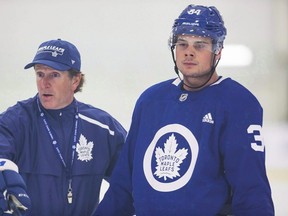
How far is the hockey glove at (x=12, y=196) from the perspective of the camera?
2.16 meters

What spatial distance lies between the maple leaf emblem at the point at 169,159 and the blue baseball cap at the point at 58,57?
0.58m

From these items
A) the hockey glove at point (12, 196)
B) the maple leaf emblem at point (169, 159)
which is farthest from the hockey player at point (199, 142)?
the hockey glove at point (12, 196)

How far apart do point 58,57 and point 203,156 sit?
74 cm

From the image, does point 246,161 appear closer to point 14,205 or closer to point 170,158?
point 170,158

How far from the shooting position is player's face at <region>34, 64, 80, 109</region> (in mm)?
2576

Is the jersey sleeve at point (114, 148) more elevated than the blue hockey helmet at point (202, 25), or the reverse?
the blue hockey helmet at point (202, 25)

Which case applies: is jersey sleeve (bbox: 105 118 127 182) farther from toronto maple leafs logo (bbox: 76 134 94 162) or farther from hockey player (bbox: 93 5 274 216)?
hockey player (bbox: 93 5 274 216)

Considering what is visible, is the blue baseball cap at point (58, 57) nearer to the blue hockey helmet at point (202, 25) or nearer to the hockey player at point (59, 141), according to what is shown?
the hockey player at point (59, 141)

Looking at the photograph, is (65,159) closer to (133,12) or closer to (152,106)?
(152,106)

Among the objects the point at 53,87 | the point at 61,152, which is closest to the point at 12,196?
the point at 61,152

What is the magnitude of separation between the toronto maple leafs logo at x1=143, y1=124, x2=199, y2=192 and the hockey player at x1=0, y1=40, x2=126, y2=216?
16.4 inches

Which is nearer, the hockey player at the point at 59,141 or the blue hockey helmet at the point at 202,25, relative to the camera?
the blue hockey helmet at the point at 202,25

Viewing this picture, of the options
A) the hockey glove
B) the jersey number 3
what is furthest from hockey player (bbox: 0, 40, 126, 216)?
the jersey number 3

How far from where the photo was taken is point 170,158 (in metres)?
2.17
